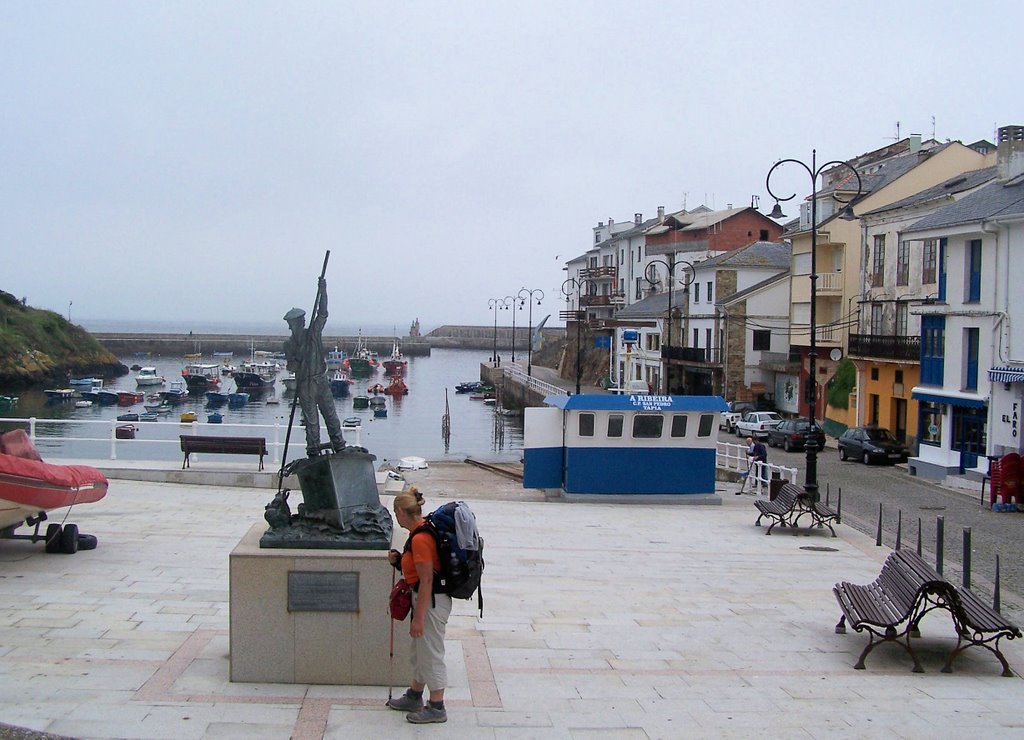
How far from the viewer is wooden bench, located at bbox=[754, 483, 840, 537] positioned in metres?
17.3

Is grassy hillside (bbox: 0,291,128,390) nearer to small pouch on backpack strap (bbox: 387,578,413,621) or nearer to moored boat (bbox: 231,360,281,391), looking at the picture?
moored boat (bbox: 231,360,281,391)

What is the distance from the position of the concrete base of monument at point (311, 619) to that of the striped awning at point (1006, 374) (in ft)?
79.7

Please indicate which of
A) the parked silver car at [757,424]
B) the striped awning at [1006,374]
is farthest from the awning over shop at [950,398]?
the parked silver car at [757,424]

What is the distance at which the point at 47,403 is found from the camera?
8350 cm

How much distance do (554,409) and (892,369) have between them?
73.9ft

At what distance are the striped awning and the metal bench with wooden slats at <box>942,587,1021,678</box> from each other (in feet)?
65.1

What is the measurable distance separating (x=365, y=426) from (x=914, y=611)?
6817cm

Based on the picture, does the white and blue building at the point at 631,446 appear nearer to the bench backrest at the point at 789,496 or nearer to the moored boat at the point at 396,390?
the bench backrest at the point at 789,496

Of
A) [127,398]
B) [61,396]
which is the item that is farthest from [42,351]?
[127,398]

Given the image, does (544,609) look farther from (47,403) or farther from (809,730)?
(47,403)

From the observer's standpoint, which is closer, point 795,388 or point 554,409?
point 554,409

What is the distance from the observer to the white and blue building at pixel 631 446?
74.1 feet

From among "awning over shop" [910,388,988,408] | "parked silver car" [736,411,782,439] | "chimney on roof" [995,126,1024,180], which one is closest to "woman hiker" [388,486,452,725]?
"awning over shop" [910,388,988,408]

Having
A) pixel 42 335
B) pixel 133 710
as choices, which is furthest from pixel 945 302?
pixel 42 335
